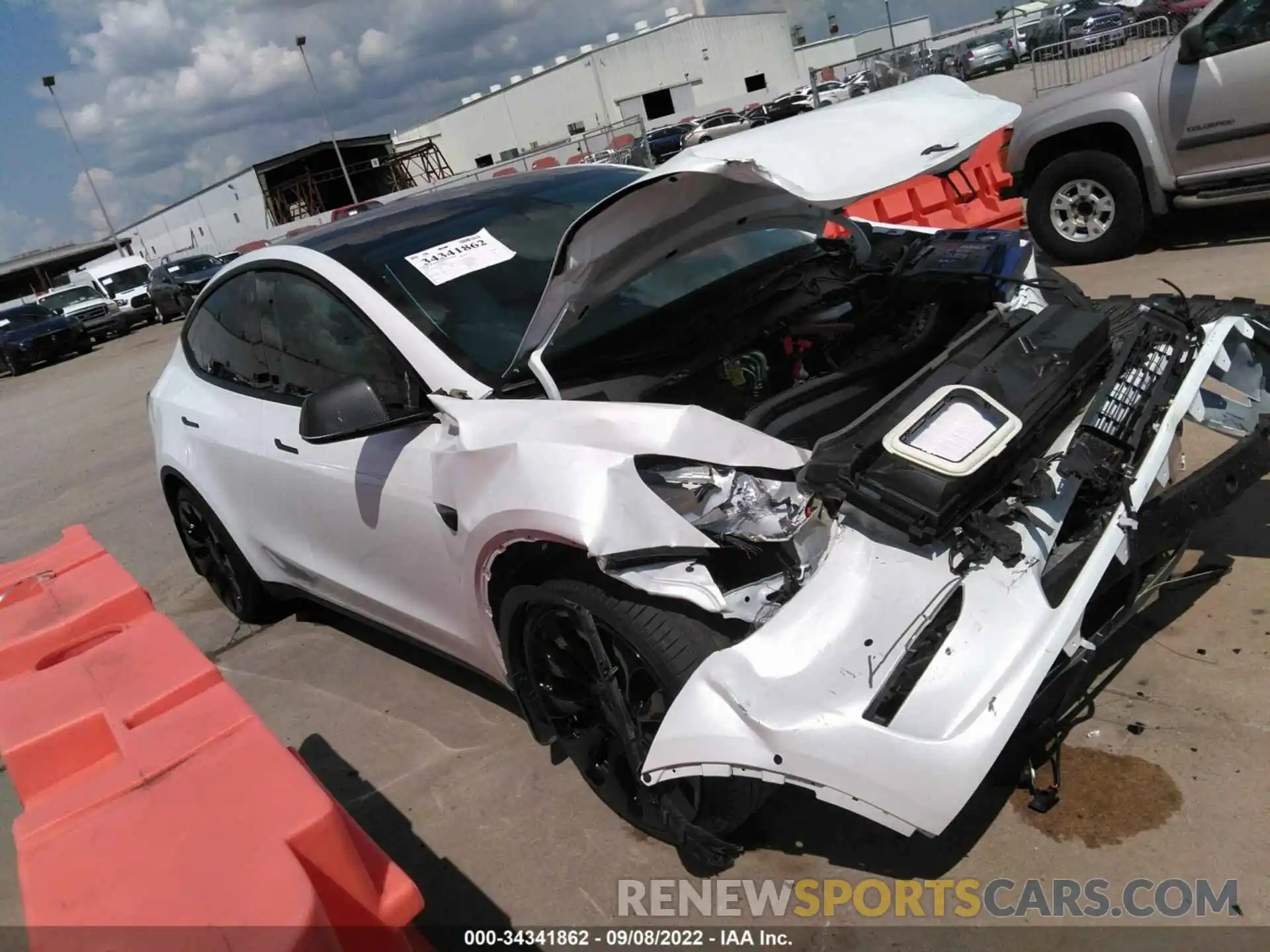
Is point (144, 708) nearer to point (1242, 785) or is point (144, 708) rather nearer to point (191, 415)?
point (191, 415)

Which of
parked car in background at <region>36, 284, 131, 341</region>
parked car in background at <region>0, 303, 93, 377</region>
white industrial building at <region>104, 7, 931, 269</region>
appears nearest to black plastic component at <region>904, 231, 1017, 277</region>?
parked car in background at <region>0, 303, 93, 377</region>

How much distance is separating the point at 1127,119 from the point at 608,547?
6.23m

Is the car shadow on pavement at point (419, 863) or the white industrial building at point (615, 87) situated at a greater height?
the white industrial building at point (615, 87)

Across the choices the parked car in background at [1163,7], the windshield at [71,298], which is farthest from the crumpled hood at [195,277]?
the parked car in background at [1163,7]

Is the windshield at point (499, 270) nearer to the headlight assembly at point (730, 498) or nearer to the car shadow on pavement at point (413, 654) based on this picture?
the headlight assembly at point (730, 498)

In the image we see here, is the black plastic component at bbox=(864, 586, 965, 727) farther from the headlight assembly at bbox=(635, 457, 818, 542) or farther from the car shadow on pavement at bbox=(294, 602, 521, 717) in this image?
the car shadow on pavement at bbox=(294, 602, 521, 717)

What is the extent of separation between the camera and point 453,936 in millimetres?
2490

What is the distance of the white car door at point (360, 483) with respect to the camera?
278 cm

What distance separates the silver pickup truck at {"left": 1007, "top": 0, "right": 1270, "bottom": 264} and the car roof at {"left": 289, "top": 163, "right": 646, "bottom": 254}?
4.41m

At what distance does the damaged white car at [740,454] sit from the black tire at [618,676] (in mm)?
10

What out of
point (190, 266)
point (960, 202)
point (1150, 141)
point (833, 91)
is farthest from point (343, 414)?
point (833, 91)

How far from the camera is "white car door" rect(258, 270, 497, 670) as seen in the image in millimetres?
2783

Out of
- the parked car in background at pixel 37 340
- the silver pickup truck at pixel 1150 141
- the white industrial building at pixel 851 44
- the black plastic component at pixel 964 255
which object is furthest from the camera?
the white industrial building at pixel 851 44

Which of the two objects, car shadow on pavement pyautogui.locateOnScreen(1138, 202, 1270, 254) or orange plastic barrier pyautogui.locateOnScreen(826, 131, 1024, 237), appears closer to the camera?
car shadow on pavement pyautogui.locateOnScreen(1138, 202, 1270, 254)
